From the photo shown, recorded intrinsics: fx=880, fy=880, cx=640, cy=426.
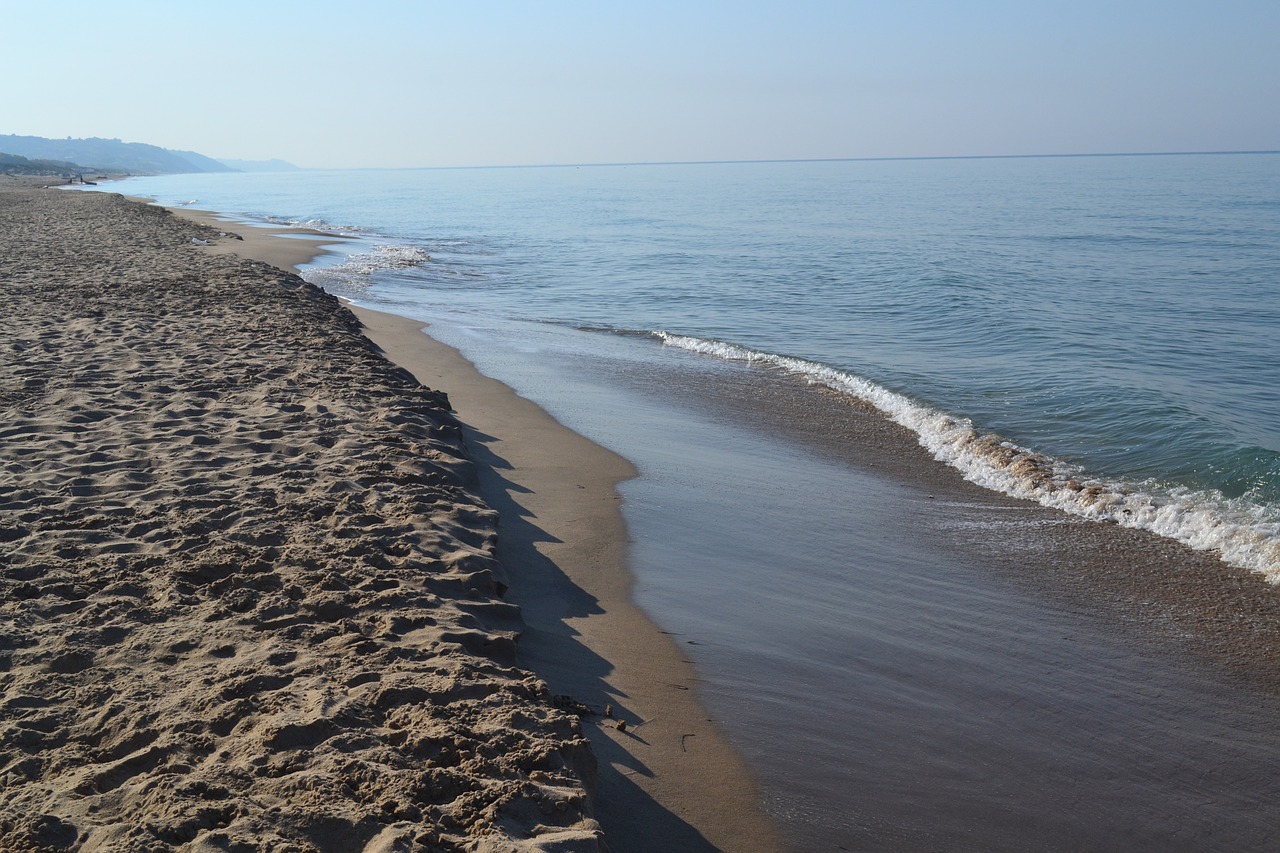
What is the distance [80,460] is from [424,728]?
3836mm

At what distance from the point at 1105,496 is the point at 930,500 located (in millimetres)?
1410

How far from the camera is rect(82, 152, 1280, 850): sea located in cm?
366

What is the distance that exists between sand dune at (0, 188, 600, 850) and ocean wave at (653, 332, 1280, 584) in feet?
15.5

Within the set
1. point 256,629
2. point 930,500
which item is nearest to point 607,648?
point 256,629

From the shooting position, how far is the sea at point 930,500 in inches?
144

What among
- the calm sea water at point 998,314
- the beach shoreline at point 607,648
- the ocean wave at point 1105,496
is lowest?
the beach shoreline at point 607,648

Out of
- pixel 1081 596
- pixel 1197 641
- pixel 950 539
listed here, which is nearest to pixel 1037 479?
pixel 950 539

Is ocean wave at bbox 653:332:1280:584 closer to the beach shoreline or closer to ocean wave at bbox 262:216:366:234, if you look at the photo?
the beach shoreline

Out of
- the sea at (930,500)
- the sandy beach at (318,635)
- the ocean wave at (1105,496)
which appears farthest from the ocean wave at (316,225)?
the ocean wave at (1105,496)

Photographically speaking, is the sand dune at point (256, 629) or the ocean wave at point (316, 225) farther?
the ocean wave at point (316, 225)

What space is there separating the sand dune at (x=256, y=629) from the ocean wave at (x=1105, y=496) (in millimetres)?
4736

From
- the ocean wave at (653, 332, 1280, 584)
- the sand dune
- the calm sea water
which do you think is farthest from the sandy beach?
the calm sea water

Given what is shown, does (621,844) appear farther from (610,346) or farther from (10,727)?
(610,346)

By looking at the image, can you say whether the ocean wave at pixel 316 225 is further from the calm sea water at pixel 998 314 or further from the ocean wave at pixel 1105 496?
the ocean wave at pixel 1105 496
